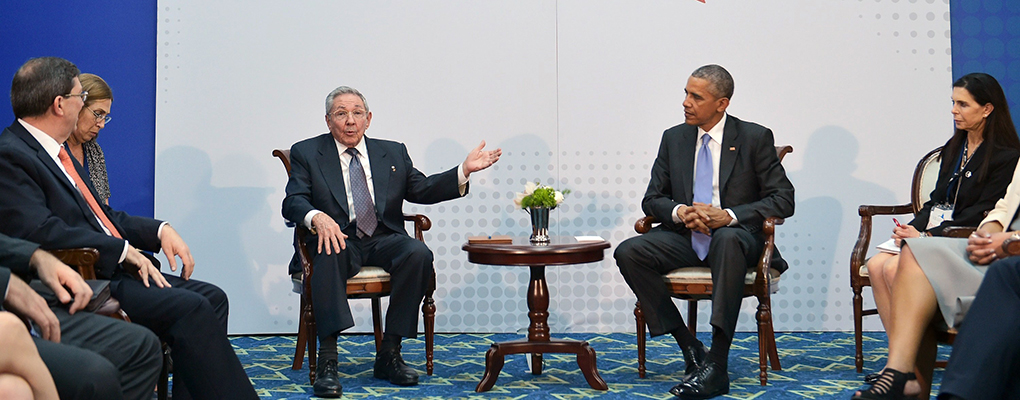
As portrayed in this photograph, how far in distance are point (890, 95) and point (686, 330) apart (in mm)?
2313

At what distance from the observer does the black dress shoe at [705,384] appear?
331 centimetres

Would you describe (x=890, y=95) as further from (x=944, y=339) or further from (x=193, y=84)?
(x=193, y=84)

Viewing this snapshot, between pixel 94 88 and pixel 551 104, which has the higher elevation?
pixel 551 104

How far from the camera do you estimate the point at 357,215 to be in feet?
13.3

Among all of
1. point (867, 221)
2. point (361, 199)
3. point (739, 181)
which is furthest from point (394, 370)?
point (867, 221)

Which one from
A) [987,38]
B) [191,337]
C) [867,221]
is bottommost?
[191,337]

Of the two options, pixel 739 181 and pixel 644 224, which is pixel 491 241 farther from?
pixel 739 181

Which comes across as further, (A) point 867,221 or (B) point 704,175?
(A) point 867,221

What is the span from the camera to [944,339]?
2738 mm

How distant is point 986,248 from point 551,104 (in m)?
2.78

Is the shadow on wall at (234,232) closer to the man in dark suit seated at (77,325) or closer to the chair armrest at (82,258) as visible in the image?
the chair armrest at (82,258)

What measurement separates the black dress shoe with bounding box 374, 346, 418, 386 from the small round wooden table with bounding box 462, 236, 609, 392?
315mm

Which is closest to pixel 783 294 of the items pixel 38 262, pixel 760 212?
pixel 760 212

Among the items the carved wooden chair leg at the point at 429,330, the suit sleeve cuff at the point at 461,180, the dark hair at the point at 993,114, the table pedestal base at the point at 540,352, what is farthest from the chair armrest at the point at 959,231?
the carved wooden chair leg at the point at 429,330
